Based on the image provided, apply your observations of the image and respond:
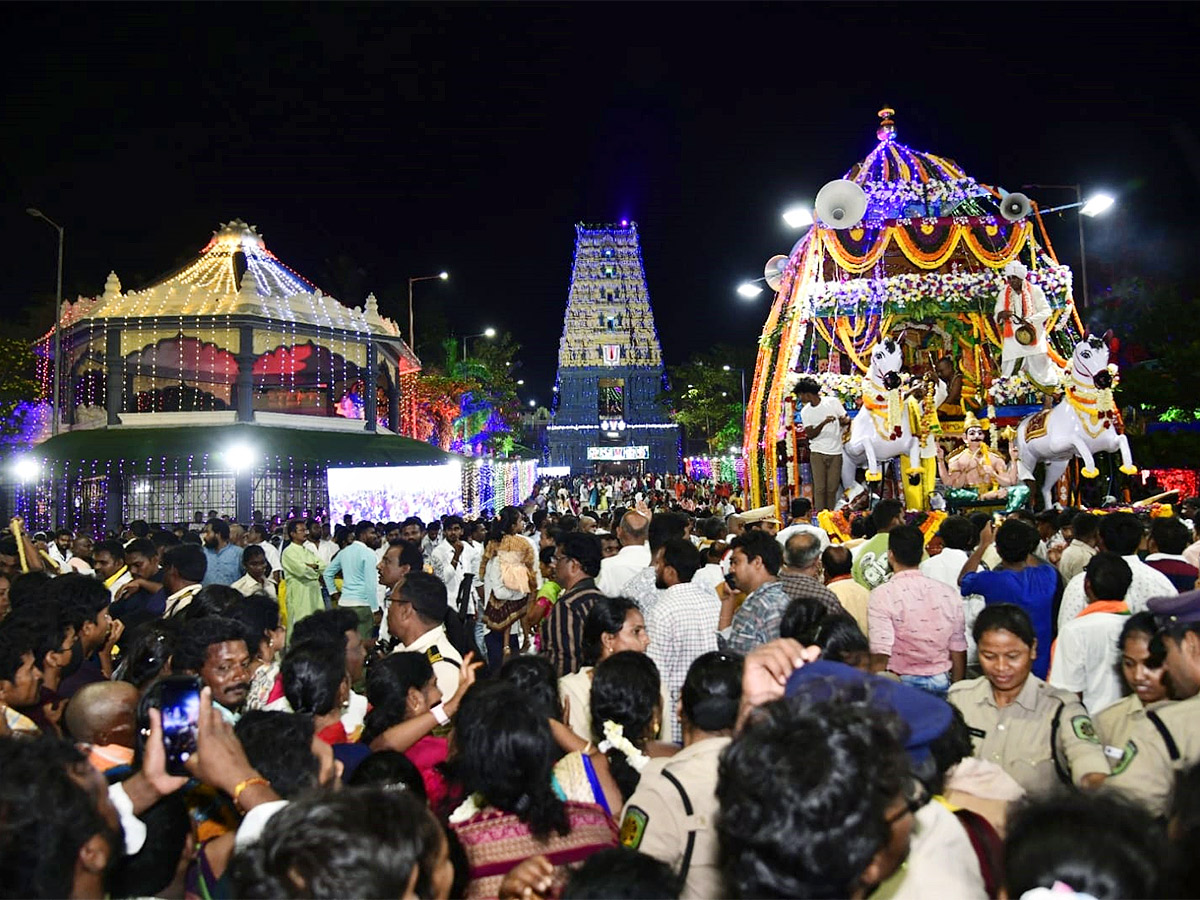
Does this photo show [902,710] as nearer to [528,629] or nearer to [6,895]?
[6,895]

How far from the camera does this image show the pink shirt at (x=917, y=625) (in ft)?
17.3

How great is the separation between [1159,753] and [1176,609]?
899mm

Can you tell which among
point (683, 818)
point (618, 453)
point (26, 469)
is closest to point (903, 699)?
point (683, 818)

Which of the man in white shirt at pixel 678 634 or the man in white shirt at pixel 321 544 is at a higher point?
the man in white shirt at pixel 321 544

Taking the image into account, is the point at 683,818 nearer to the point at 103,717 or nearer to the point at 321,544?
the point at 103,717

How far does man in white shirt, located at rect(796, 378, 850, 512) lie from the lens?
13.8 meters

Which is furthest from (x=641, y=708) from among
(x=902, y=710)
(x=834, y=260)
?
(x=834, y=260)

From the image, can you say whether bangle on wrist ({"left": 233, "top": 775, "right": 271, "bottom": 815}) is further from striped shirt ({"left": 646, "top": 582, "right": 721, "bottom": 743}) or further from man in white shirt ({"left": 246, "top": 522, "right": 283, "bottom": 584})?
man in white shirt ({"left": 246, "top": 522, "right": 283, "bottom": 584})

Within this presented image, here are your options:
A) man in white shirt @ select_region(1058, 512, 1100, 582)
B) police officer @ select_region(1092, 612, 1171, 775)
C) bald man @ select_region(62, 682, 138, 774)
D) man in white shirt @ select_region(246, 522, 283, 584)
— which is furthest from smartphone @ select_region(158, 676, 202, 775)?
man in white shirt @ select_region(246, 522, 283, 584)

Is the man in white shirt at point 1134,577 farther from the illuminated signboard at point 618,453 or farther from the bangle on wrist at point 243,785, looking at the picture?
the illuminated signboard at point 618,453

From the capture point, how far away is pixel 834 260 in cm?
1689

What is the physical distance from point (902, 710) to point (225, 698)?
118 inches

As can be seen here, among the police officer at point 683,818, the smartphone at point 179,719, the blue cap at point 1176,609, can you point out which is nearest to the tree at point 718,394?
the blue cap at point 1176,609

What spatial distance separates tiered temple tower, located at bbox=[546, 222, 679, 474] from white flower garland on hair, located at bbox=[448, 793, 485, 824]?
7244cm
